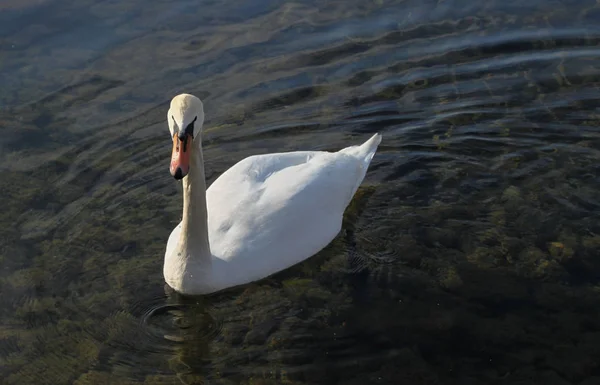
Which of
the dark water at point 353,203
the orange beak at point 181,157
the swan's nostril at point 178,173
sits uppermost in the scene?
the orange beak at point 181,157

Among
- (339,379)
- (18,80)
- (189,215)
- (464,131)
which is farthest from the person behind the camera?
(18,80)

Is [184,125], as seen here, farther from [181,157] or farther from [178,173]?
[178,173]

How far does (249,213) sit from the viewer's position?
31.8 ft

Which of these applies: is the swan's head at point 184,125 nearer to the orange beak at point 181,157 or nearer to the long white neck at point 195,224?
the orange beak at point 181,157

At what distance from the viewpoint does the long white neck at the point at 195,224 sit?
356 inches

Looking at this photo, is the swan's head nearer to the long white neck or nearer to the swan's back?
the long white neck

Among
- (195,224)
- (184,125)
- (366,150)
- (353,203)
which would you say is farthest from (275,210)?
(366,150)

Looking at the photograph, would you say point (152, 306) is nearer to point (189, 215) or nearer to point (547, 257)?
point (189, 215)

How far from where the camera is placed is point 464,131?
11969 millimetres

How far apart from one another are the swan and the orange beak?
1 centimetres

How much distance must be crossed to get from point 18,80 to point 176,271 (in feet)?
19.1

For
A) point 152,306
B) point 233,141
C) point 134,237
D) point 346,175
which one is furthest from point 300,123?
point 152,306

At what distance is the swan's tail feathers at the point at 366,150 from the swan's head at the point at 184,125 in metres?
3.08

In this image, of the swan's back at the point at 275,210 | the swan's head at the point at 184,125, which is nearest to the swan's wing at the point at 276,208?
the swan's back at the point at 275,210
